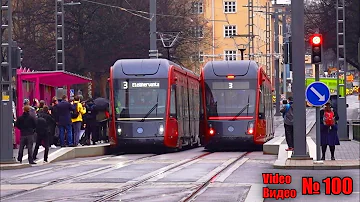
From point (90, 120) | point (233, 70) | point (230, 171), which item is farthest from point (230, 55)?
point (230, 171)

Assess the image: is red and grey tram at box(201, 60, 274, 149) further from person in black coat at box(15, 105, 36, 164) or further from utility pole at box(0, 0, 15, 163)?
utility pole at box(0, 0, 15, 163)

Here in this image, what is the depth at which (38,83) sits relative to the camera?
113 feet

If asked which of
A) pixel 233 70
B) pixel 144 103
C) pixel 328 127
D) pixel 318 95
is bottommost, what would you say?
pixel 328 127

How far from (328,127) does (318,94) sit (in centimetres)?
185

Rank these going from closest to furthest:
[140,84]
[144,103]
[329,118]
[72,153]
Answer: [329,118]
[72,153]
[144,103]
[140,84]

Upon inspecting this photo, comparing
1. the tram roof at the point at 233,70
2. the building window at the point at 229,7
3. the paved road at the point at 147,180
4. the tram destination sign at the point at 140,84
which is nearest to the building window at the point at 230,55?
the building window at the point at 229,7

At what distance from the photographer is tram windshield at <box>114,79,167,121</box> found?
31812 mm

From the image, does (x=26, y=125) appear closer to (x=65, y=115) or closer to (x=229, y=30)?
(x=65, y=115)

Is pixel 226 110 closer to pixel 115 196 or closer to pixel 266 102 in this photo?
pixel 266 102

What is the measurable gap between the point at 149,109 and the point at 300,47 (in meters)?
7.55

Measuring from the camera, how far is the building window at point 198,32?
67.9 metres

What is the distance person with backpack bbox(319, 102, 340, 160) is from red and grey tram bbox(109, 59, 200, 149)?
22.2 feet

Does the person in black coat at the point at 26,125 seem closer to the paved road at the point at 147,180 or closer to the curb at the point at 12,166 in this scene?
the curb at the point at 12,166

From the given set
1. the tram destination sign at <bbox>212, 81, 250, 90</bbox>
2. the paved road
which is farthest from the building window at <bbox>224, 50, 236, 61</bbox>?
the paved road
